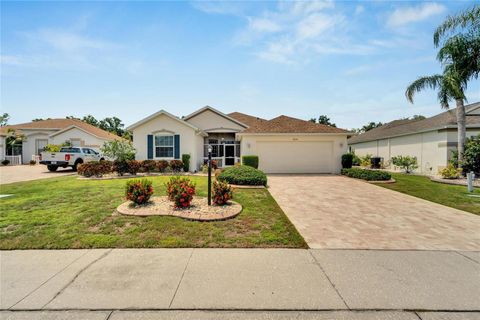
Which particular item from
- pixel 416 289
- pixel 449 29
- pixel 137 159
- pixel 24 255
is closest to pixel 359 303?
pixel 416 289

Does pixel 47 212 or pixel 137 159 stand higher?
pixel 137 159

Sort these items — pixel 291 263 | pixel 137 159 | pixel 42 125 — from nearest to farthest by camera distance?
1. pixel 291 263
2. pixel 137 159
3. pixel 42 125

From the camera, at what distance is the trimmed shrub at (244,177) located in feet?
33.4

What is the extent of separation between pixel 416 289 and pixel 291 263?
1.65 meters

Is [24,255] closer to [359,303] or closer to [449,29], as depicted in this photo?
[359,303]

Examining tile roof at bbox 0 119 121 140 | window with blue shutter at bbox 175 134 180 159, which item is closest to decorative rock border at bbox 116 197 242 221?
window with blue shutter at bbox 175 134 180 159

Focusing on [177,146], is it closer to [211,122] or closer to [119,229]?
[211,122]

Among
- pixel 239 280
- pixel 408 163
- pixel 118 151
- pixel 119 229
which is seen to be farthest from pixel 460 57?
pixel 118 151

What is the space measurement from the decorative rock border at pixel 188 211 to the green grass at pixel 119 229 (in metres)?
0.17

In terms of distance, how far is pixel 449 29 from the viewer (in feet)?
41.5

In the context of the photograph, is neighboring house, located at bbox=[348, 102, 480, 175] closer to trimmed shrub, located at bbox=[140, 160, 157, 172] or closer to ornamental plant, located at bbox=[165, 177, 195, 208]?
ornamental plant, located at bbox=[165, 177, 195, 208]

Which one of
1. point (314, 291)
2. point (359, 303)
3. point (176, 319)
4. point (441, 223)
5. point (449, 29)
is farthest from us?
point (449, 29)

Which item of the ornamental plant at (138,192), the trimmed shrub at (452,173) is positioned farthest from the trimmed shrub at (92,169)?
the trimmed shrub at (452,173)

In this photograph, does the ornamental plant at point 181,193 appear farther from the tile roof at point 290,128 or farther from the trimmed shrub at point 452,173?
the trimmed shrub at point 452,173
